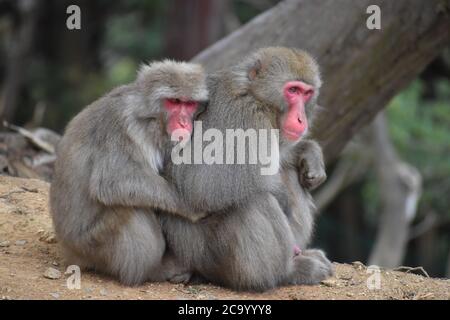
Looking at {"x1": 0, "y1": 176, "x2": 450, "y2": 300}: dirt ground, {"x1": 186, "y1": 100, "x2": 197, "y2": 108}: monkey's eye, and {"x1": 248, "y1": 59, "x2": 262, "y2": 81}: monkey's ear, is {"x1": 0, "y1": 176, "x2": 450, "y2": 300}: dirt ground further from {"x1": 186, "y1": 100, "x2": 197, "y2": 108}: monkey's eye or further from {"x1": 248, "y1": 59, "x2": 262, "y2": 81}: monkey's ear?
{"x1": 248, "y1": 59, "x2": 262, "y2": 81}: monkey's ear

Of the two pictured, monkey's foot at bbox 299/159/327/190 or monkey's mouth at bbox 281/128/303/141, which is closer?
monkey's mouth at bbox 281/128/303/141

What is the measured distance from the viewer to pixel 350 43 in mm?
8656

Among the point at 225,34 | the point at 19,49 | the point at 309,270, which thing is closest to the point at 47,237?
the point at 309,270

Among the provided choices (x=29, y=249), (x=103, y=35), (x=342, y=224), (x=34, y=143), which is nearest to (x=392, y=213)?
(x=342, y=224)

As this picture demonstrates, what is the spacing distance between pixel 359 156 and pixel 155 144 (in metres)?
10.6

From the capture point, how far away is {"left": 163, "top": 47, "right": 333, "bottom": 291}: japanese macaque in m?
5.50

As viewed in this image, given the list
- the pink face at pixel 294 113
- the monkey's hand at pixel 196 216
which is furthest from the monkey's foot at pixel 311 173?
the monkey's hand at pixel 196 216

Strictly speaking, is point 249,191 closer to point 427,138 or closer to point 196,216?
point 196,216

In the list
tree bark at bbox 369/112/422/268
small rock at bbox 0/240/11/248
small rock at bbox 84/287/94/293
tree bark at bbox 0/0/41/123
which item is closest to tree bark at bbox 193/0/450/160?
small rock at bbox 0/240/11/248

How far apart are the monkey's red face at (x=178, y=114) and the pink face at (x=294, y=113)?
27.7 inches

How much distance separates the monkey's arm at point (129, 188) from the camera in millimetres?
5391

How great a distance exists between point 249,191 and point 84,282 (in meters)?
1.35

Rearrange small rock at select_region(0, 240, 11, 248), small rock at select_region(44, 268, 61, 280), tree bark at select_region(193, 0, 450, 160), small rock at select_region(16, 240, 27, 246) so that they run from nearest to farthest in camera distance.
→ small rock at select_region(44, 268, 61, 280), small rock at select_region(0, 240, 11, 248), small rock at select_region(16, 240, 27, 246), tree bark at select_region(193, 0, 450, 160)

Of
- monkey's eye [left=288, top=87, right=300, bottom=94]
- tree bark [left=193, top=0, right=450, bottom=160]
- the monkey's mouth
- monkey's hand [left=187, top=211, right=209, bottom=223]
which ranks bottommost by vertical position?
monkey's hand [left=187, top=211, right=209, bottom=223]
